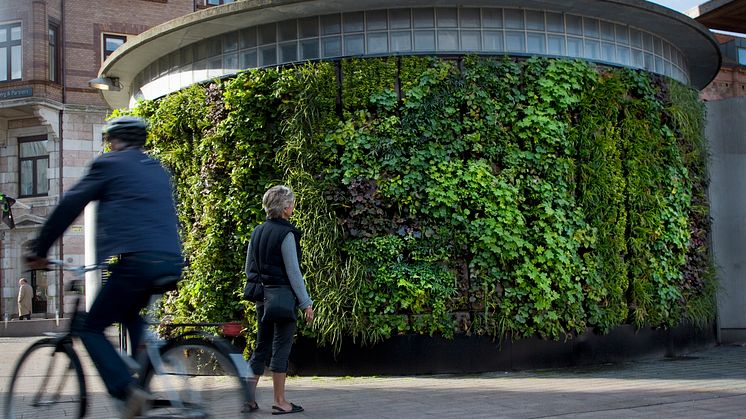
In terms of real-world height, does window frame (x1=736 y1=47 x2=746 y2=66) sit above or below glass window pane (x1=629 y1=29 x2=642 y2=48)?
above

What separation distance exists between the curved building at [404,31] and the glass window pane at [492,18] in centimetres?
1

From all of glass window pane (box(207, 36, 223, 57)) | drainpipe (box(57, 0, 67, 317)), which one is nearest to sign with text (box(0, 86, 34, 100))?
drainpipe (box(57, 0, 67, 317))

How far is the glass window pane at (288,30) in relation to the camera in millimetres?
10578

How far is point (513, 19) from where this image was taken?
10539 millimetres

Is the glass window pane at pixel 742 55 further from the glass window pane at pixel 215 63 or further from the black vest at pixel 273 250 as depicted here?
the black vest at pixel 273 250

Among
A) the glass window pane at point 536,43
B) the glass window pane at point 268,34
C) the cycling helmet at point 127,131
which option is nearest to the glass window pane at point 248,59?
the glass window pane at point 268,34

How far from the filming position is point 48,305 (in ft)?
101

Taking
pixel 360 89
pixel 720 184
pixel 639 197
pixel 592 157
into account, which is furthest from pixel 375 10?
pixel 720 184

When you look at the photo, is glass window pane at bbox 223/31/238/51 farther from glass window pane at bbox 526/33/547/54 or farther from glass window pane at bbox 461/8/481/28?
glass window pane at bbox 526/33/547/54

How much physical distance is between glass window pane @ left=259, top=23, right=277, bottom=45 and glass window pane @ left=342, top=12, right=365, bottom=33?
0.92 m

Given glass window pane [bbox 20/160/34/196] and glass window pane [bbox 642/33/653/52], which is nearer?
glass window pane [bbox 642/33/653/52]

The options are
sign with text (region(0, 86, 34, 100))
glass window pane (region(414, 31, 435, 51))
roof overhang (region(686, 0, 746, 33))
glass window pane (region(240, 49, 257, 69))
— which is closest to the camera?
glass window pane (region(414, 31, 435, 51))

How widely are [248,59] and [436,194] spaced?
3043mm

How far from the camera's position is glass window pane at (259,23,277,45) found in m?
10.7
